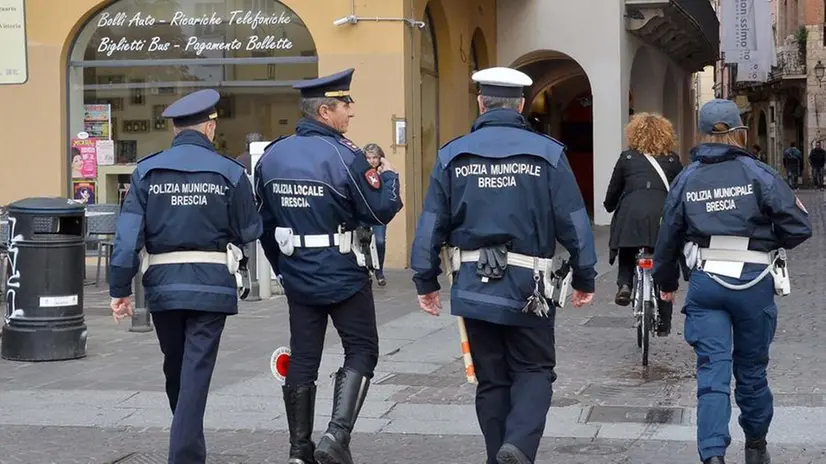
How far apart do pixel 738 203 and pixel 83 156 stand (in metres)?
13.6

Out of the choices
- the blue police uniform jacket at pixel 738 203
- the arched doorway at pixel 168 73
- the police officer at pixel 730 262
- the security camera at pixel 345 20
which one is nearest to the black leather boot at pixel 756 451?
the police officer at pixel 730 262

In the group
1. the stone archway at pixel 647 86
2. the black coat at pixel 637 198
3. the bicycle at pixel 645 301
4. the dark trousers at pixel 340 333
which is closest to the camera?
the dark trousers at pixel 340 333

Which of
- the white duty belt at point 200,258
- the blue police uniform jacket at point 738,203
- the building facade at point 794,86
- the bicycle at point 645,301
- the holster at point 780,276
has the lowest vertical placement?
the bicycle at point 645,301

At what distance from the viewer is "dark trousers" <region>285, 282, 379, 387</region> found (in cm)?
635

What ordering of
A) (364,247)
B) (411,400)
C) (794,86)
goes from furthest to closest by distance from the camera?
(794,86)
(411,400)
(364,247)

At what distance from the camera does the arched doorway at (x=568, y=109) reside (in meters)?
27.4

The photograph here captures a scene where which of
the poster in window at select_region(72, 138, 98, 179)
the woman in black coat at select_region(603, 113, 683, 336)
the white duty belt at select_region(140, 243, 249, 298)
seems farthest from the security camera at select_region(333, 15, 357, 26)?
the white duty belt at select_region(140, 243, 249, 298)

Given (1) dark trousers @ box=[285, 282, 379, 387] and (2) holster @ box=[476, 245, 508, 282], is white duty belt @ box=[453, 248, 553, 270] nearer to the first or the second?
(2) holster @ box=[476, 245, 508, 282]

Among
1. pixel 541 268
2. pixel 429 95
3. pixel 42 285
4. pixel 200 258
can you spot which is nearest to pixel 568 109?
pixel 429 95

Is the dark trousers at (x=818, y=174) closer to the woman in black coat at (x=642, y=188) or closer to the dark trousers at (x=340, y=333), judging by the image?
the woman in black coat at (x=642, y=188)

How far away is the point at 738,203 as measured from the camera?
5.91 metres

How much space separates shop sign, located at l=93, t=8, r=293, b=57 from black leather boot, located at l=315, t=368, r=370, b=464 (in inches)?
458

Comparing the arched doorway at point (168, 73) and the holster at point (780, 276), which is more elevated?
the arched doorway at point (168, 73)

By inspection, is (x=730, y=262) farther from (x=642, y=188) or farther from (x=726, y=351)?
(x=642, y=188)
